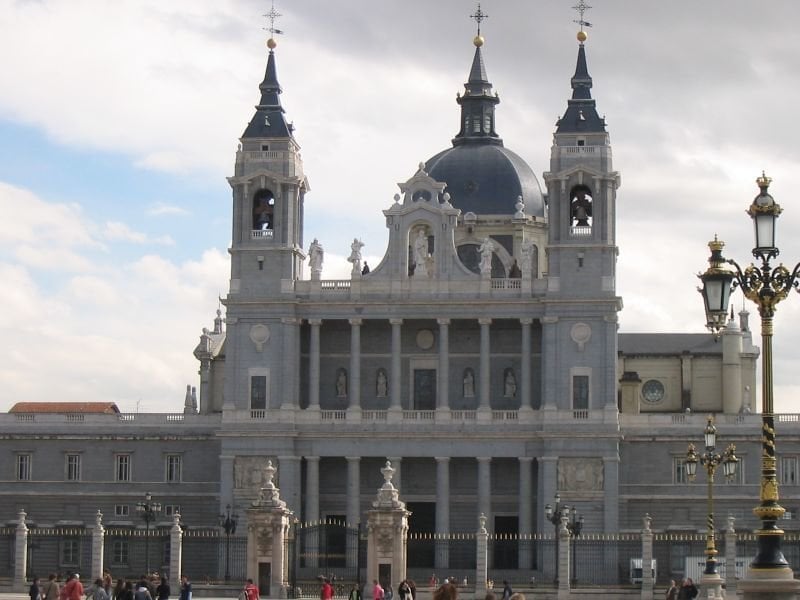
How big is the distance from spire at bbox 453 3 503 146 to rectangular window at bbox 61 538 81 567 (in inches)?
1468

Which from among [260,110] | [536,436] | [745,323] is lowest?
[536,436]

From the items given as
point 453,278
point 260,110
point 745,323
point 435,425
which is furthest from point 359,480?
point 745,323

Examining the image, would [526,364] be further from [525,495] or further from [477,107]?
[477,107]

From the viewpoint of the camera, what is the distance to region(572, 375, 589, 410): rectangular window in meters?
93.4

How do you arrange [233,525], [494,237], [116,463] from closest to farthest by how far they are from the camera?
[233,525] < [116,463] < [494,237]

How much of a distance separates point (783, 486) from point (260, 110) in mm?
31695

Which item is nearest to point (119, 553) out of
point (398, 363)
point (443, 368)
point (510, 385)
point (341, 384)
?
point (341, 384)

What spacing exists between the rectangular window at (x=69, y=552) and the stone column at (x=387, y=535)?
875 inches

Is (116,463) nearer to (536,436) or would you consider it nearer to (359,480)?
(359,480)

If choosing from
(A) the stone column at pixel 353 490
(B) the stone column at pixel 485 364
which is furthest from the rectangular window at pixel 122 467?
(B) the stone column at pixel 485 364

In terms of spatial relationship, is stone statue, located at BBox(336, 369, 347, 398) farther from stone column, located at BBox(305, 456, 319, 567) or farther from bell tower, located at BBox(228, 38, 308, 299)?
bell tower, located at BBox(228, 38, 308, 299)

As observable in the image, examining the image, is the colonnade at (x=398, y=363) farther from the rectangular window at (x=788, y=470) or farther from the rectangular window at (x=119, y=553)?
the rectangular window at (x=788, y=470)

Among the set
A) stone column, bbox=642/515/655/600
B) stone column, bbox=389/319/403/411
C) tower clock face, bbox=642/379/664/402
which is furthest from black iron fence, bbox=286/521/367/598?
tower clock face, bbox=642/379/664/402

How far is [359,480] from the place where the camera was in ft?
313
